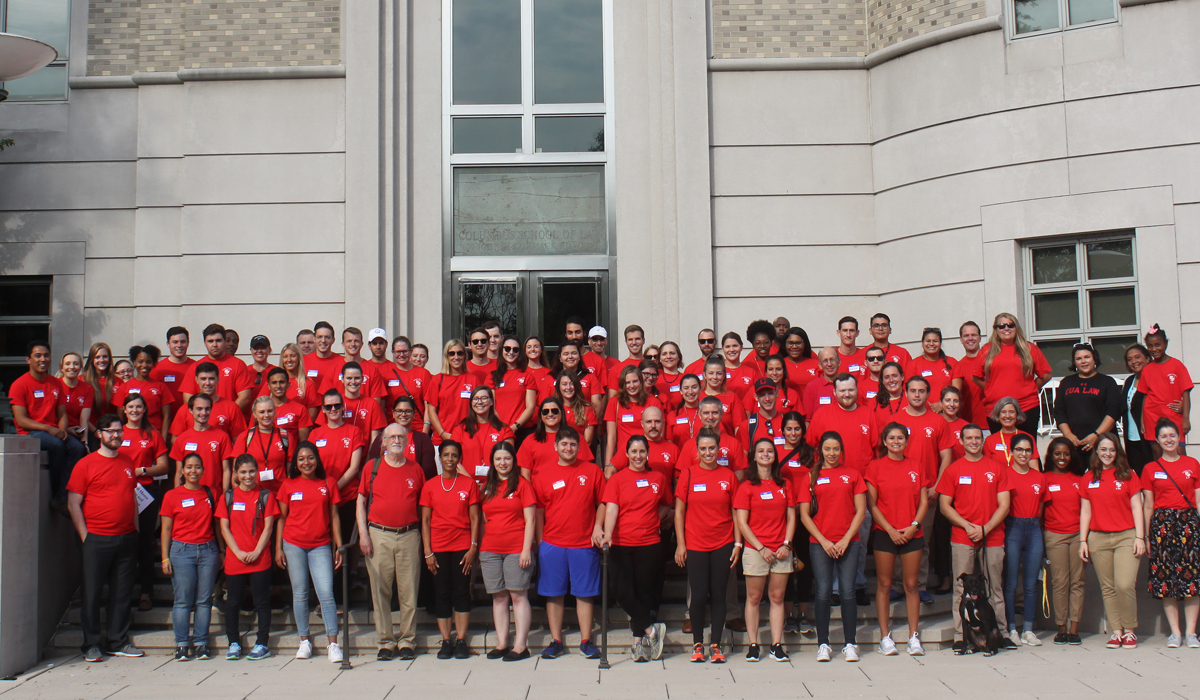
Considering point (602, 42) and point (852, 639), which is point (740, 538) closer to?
point (852, 639)

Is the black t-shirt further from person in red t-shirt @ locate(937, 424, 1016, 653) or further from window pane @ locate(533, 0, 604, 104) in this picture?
window pane @ locate(533, 0, 604, 104)

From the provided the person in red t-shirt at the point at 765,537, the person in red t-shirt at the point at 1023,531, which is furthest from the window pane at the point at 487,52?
the person in red t-shirt at the point at 1023,531

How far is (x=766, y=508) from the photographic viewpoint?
7.81 m

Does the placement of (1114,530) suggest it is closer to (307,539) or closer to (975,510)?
(975,510)

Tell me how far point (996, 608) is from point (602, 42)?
8756 mm

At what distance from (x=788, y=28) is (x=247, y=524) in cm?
923

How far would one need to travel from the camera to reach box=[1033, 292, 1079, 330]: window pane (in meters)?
11.3

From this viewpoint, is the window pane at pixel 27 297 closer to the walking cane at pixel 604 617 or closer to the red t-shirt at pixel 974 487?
the walking cane at pixel 604 617

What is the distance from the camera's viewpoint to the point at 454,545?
26.1 ft

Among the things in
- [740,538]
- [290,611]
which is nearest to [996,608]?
[740,538]

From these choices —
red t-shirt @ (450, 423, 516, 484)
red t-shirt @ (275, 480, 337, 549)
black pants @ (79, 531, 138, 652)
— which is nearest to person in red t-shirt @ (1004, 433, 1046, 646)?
red t-shirt @ (450, 423, 516, 484)

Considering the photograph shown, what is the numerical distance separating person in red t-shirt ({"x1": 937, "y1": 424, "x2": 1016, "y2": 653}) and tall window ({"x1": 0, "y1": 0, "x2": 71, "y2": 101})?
41.3ft

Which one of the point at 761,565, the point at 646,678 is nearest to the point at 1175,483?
the point at 761,565

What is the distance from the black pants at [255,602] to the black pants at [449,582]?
4.80 ft
